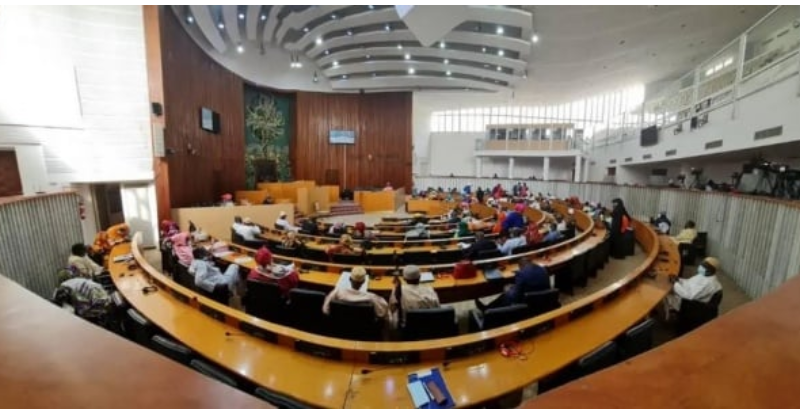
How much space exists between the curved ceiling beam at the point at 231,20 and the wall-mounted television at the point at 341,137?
6.48 meters

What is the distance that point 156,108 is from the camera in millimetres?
8328

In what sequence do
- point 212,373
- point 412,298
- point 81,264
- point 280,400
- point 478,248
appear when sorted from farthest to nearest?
point 478,248 < point 81,264 < point 412,298 < point 212,373 < point 280,400

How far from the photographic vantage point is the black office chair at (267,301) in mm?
3688

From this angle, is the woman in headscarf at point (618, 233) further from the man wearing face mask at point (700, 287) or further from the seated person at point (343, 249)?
the seated person at point (343, 249)

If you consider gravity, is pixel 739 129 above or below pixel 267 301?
above

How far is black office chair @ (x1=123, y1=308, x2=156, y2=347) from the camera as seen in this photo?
9.48ft

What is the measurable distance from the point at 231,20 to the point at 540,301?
12.9 metres

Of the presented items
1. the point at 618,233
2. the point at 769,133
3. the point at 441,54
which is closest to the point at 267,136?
the point at 441,54

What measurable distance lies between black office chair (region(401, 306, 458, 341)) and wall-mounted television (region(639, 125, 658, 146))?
12.3 meters

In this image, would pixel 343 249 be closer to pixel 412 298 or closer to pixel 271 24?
pixel 412 298

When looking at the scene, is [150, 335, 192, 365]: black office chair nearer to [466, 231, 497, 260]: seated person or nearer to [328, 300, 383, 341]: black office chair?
[328, 300, 383, 341]: black office chair

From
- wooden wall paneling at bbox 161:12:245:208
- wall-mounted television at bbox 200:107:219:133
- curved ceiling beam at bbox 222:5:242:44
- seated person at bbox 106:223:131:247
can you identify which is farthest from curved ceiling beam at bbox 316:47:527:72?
seated person at bbox 106:223:131:247

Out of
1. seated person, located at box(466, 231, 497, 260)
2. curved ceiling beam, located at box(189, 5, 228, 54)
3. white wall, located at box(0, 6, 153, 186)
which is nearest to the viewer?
seated person, located at box(466, 231, 497, 260)

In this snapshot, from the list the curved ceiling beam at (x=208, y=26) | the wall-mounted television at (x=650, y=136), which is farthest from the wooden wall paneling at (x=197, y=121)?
the wall-mounted television at (x=650, y=136)
